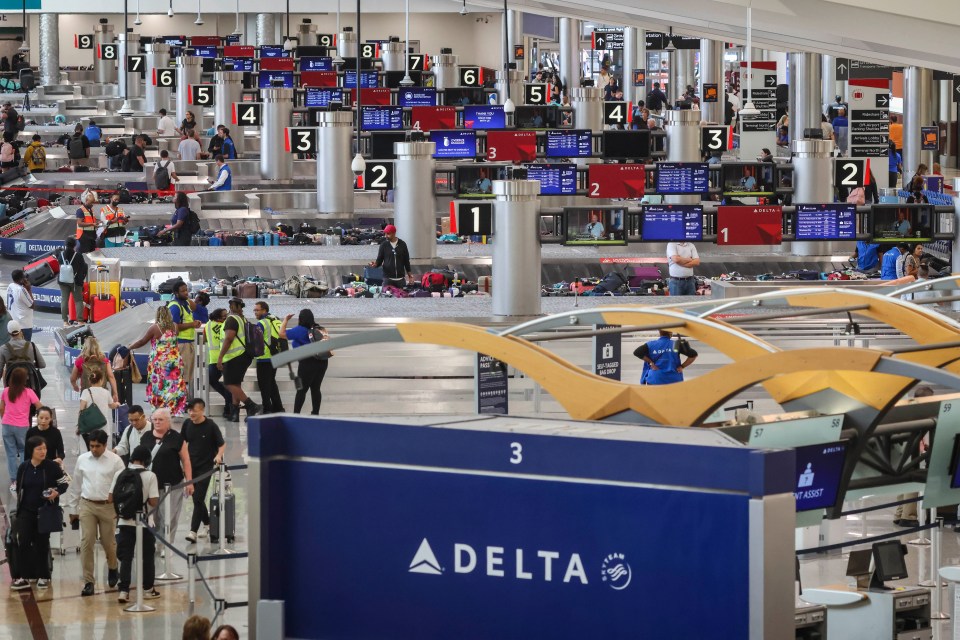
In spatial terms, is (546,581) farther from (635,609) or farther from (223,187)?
(223,187)

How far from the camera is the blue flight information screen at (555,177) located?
2630 cm

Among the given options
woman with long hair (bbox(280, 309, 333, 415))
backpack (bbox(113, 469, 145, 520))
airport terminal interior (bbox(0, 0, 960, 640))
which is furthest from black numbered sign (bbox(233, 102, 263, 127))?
backpack (bbox(113, 469, 145, 520))

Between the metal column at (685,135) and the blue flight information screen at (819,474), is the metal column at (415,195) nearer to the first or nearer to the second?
the metal column at (685,135)

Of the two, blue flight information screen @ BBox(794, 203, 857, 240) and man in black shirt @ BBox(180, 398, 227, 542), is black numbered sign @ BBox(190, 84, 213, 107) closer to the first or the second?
blue flight information screen @ BBox(794, 203, 857, 240)

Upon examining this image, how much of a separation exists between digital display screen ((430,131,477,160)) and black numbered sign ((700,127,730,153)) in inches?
172

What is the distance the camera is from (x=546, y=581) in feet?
18.6

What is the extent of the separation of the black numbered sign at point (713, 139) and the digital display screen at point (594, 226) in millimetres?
9932

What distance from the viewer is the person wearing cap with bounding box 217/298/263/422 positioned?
16.4 m

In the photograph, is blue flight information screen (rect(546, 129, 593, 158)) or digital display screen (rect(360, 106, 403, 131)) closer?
blue flight information screen (rect(546, 129, 593, 158))

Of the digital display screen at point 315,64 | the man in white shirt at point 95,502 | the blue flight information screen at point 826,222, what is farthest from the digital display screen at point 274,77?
the man in white shirt at point 95,502

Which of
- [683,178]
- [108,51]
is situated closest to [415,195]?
[683,178]

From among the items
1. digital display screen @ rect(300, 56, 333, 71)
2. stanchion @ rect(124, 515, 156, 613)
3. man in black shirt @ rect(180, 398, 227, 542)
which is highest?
digital display screen @ rect(300, 56, 333, 71)

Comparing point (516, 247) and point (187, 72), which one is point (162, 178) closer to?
point (187, 72)

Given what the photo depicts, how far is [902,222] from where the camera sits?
71.9ft
